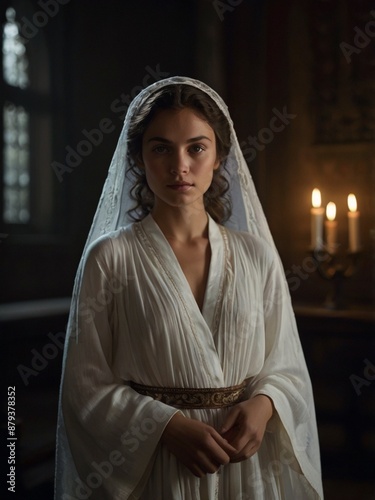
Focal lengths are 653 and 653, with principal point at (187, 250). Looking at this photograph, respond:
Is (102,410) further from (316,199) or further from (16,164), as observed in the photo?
(16,164)

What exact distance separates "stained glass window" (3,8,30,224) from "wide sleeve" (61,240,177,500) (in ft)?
5.19

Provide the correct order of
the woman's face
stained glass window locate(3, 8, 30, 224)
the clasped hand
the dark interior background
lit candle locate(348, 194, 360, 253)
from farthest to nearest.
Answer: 1. stained glass window locate(3, 8, 30, 224)
2. the dark interior background
3. lit candle locate(348, 194, 360, 253)
4. the woman's face
5. the clasped hand

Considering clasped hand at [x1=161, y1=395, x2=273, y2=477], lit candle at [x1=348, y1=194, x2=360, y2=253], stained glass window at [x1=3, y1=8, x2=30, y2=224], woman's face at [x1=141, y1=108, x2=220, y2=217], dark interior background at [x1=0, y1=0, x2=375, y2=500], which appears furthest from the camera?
stained glass window at [x1=3, y1=8, x2=30, y2=224]

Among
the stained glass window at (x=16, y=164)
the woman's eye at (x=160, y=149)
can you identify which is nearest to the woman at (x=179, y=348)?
the woman's eye at (x=160, y=149)

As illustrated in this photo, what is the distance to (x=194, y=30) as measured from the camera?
243 cm

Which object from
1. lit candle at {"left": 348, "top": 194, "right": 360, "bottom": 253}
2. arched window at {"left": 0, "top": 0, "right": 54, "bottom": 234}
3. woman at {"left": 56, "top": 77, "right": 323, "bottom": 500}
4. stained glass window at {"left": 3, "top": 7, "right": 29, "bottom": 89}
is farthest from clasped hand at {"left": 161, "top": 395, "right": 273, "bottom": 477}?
stained glass window at {"left": 3, "top": 7, "right": 29, "bottom": 89}

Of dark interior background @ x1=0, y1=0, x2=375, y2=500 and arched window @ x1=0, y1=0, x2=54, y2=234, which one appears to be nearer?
dark interior background @ x1=0, y1=0, x2=375, y2=500

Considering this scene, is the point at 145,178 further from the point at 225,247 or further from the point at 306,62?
the point at 306,62

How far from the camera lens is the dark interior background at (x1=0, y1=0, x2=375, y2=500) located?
216 centimetres

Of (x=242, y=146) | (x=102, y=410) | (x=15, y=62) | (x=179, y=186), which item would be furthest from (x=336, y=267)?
(x=15, y=62)

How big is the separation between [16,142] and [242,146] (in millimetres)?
999

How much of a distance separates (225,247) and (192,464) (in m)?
0.43

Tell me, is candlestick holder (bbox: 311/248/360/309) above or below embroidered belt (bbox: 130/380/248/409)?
above

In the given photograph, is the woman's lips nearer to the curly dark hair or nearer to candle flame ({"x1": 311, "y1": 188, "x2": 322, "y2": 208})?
the curly dark hair
